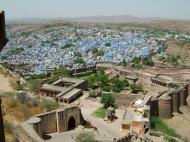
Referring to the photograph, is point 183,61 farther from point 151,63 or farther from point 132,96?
point 132,96

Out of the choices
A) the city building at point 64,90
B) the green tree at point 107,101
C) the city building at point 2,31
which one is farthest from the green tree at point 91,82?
the city building at point 2,31

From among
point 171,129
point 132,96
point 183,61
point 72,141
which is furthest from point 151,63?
point 72,141

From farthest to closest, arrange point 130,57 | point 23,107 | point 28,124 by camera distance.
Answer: point 130,57 < point 23,107 < point 28,124

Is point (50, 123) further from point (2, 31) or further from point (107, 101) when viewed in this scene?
point (2, 31)

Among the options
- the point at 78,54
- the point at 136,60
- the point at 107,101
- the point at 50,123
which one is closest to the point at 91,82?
the point at 107,101

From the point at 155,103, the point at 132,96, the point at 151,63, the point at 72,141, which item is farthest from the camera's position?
the point at 151,63

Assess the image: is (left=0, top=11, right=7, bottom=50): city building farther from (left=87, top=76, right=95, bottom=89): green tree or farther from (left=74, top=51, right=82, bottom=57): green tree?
(left=74, top=51, right=82, bottom=57): green tree

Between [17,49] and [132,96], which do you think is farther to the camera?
[17,49]

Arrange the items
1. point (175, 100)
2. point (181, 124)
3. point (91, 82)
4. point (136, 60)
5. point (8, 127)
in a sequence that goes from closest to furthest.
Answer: point (8, 127)
point (181, 124)
point (175, 100)
point (91, 82)
point (136, 60)
